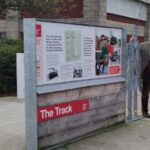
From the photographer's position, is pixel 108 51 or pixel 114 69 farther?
pixel 114 69

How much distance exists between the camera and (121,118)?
8852 millimetres

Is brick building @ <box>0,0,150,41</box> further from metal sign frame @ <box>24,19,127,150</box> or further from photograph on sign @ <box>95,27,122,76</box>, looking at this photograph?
metal sign frame @ <box>24,19,127,150</box>

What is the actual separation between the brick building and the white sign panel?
9.08 metres

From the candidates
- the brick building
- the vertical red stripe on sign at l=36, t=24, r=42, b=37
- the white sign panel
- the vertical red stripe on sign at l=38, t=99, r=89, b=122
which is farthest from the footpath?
the brick building

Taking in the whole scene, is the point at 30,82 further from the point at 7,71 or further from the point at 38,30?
the point at 7,71

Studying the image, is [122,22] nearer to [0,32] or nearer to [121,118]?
[0,32]

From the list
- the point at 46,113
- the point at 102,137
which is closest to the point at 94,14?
the point at 102,137

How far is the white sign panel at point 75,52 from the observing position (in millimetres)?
6602

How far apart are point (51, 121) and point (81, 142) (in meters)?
0.90

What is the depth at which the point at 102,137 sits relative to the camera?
7809 mm

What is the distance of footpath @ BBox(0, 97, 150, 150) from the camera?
282 inches

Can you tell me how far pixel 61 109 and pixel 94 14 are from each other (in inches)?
504

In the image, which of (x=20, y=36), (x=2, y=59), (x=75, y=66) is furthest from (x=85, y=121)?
(x=20, y=36)

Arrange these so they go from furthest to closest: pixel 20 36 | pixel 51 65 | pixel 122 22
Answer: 1. pixel 122 22
2. pixel 20 36
3. pixel 51 65
